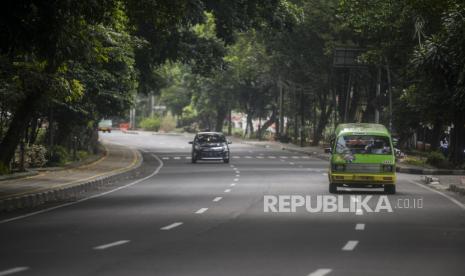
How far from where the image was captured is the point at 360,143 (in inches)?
1260

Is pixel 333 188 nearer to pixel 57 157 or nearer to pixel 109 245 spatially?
pixel 109 245

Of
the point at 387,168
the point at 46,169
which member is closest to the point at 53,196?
the point at 387,168

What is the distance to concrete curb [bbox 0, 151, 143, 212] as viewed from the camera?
2620 centimetres

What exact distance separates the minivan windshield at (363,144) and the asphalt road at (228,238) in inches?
47.4

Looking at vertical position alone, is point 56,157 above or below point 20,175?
above

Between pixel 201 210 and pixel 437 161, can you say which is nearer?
Answer: pixel 201 210

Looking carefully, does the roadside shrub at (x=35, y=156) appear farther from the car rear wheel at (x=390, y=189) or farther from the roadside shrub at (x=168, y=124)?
the roadside shrub at (x=168, y=124)

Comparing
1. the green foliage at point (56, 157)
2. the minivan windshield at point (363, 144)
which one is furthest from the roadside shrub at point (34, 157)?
the minivan windshield at point (363, 144)

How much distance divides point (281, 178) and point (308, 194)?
9.52 m

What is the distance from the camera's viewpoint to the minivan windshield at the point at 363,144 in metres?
31.6

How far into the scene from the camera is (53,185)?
32562mm

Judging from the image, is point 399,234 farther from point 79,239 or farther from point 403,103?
point 403,103

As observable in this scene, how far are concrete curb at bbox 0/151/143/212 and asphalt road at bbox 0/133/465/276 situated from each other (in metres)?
1.19

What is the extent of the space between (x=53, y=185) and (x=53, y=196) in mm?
2649
